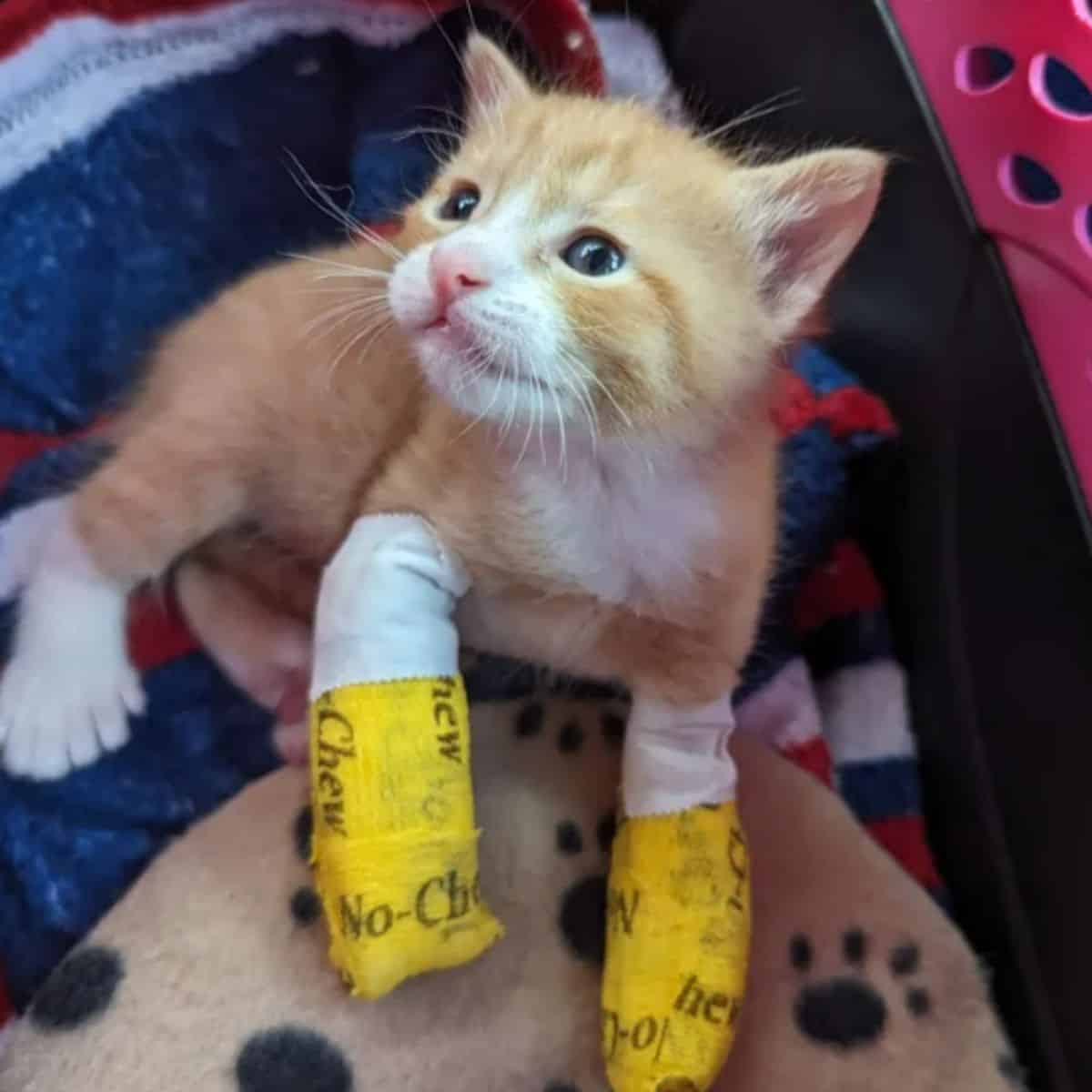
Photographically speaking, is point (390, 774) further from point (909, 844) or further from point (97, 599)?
point (909, 844)

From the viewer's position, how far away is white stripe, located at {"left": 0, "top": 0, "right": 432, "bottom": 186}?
1.21 meters

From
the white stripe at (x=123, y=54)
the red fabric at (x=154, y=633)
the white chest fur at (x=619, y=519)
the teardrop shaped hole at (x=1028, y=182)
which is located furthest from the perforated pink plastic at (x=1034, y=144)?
the red fabric at (x=154, y=633)

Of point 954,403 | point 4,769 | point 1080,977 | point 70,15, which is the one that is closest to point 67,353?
→ point 70,15

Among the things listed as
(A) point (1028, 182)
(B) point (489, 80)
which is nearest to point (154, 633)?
(B) point (489, 80)

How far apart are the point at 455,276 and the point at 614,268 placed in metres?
0.11

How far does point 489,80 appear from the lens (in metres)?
Answer: 1.01

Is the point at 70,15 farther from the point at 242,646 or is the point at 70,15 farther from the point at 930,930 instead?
the point at 930,930

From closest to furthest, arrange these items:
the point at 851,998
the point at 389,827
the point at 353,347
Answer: the point at 389,827
the point at 851,998
the point at 353,347

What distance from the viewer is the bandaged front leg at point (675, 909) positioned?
915 mm

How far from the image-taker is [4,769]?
104cm

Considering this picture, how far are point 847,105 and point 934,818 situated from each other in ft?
2.09

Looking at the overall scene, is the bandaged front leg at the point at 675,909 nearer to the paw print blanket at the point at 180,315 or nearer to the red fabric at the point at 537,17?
the paw print blanket at the point at 180,315

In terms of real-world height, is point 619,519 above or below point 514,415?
below

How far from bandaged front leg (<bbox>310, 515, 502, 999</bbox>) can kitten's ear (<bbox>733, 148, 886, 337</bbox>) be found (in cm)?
30
